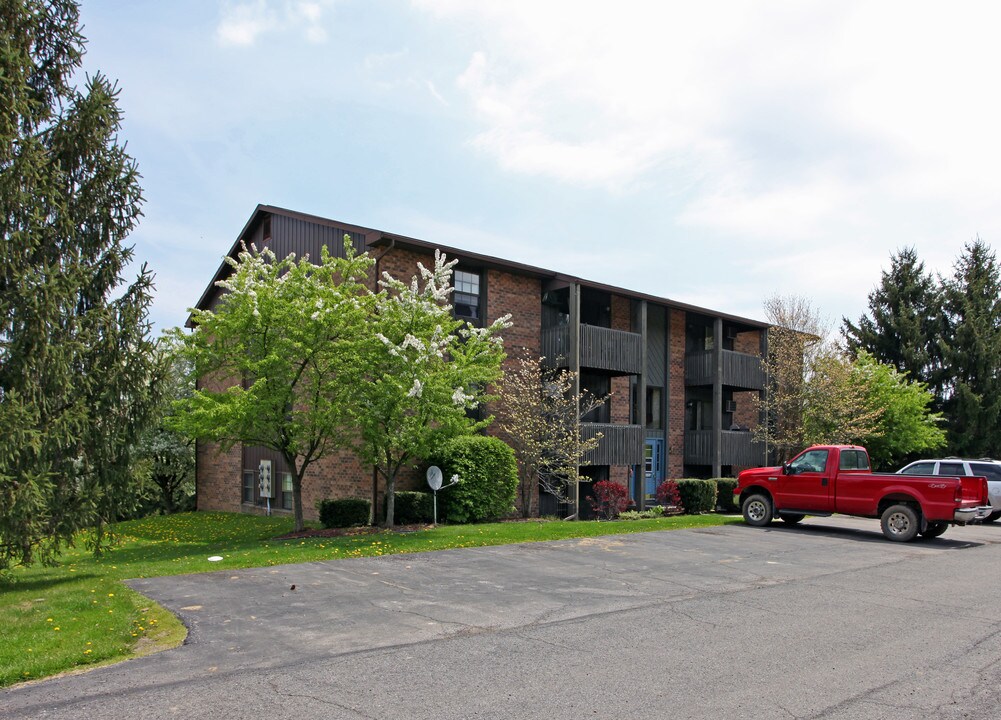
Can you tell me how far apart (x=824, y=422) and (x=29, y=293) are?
24.4 meters

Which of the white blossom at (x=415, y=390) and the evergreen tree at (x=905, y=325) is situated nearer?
the white blossom at (x=415, y=390)

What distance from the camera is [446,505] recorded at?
2059cm

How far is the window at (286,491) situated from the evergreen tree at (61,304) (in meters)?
12.0

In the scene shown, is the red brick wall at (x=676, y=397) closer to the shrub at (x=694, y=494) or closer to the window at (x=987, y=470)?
the shrub at (x=694, y=494)

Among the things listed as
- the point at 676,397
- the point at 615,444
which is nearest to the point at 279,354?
the point at 615,444

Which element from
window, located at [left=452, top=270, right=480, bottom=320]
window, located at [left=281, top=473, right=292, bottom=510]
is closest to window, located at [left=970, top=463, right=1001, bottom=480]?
window, located at [left=452, top=270, right=480, bottom=320]

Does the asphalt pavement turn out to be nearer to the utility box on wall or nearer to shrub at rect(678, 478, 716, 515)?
shrub at rect(678, 478, 716, 515)

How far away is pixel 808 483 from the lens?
1886 centimetres

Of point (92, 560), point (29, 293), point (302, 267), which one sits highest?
point (302, 267)

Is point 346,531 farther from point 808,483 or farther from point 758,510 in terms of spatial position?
point 808,483

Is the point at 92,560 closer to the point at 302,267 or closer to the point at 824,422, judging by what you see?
the point at 302,267

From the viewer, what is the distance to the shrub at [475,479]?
20.5 m

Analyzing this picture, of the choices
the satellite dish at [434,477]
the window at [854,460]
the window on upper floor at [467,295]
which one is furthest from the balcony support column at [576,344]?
the window at [854,460]

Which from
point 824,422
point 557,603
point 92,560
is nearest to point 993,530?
point 824,422
